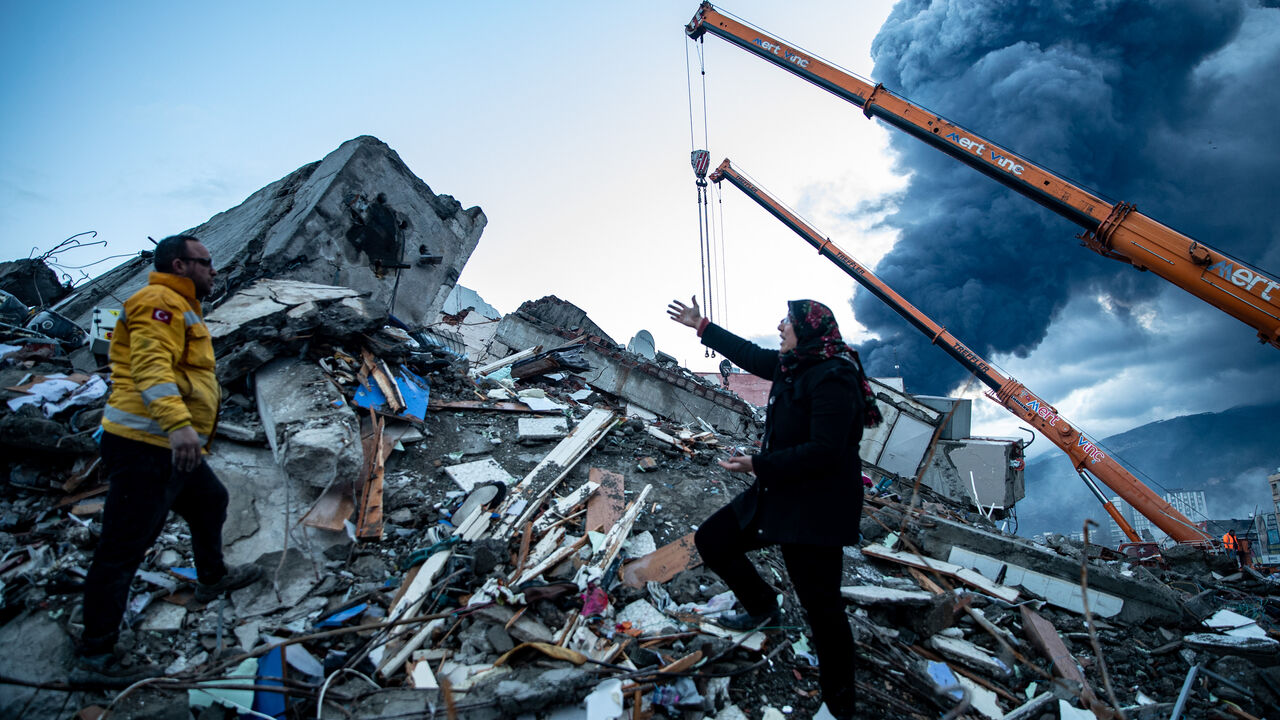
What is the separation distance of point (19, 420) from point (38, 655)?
6.57ft

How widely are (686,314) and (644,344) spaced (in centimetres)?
1271

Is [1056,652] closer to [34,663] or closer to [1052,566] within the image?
[1052,566]

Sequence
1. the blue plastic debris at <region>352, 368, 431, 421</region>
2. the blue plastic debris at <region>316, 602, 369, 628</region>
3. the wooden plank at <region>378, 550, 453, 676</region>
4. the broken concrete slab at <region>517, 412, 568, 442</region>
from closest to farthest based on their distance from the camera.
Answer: the wooden plank at <region>378, 550, 453, 676</region> → the blue plastic debris at <region>316, 602, 369, 628</region> → the blue plastic debris at <region>352, 368, 431, 421</region> → the broken concrete slab at <region>517, 412, 568, 442</region>

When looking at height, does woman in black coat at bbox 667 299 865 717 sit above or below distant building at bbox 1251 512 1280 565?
below

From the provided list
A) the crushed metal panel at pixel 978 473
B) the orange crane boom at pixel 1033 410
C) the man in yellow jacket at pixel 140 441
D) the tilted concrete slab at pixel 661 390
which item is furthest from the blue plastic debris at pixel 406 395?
the crushed metal panel at pixel 978 473

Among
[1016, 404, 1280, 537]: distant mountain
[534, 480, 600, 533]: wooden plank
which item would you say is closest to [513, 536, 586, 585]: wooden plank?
[534, 480, 600, 533]: wooden plank

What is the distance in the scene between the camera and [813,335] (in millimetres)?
2379

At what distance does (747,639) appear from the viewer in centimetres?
278

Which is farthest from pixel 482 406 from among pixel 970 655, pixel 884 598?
pixel 970 655

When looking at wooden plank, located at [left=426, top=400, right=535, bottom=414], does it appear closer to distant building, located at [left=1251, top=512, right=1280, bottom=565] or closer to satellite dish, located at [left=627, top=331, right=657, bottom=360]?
satellite dish, located at [left=627, top=331, right=657, bottom=360]

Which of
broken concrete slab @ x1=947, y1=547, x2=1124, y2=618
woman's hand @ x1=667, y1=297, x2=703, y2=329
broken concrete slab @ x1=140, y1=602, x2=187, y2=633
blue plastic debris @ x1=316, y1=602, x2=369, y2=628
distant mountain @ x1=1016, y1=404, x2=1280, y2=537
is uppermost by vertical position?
distant mountain @ x1=1016, y1=404, x2=1280, y2=537

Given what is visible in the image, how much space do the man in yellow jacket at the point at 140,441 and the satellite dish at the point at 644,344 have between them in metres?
13.4

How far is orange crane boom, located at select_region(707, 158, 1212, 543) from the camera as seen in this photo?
1043 centimetres

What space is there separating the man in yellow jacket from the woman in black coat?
2.54 metres
